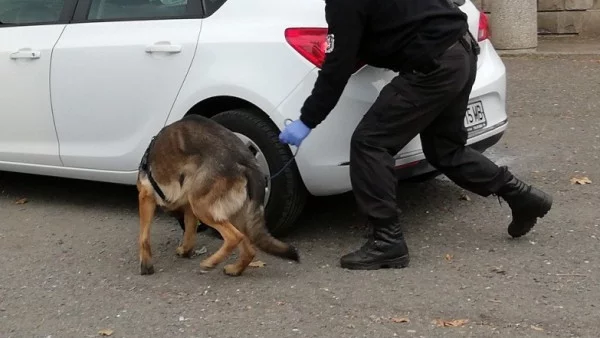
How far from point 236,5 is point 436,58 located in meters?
1.23

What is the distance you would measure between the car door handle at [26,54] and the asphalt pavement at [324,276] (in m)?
1.06

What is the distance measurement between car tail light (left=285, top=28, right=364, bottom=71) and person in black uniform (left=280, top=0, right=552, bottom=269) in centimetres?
22

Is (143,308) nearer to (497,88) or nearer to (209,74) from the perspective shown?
(209,74)

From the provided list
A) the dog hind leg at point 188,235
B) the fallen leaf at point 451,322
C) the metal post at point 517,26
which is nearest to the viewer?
the fallen leaf at point 451,322

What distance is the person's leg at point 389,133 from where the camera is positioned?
14.7 feet

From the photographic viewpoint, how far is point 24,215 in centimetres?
599

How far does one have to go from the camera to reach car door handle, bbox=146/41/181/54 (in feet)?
16.7

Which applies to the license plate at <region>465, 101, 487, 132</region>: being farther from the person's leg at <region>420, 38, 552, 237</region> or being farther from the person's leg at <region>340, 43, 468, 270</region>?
the person's leg at <region>340, 43, 468, 270</region>

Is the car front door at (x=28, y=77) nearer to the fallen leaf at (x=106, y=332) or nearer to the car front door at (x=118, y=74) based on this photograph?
the car front door at (x=118, y=74)

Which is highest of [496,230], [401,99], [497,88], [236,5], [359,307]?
[236,5]

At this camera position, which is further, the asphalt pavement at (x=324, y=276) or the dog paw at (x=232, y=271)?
the dog paw at (x=232, y=271)

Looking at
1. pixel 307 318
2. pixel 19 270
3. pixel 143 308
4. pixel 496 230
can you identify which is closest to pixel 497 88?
pixel 496 230

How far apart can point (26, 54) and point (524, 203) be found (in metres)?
3.11

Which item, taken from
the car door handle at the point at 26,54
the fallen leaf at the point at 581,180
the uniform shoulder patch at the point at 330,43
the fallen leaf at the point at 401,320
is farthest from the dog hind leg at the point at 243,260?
the fallen leaf at the point at 581,180
